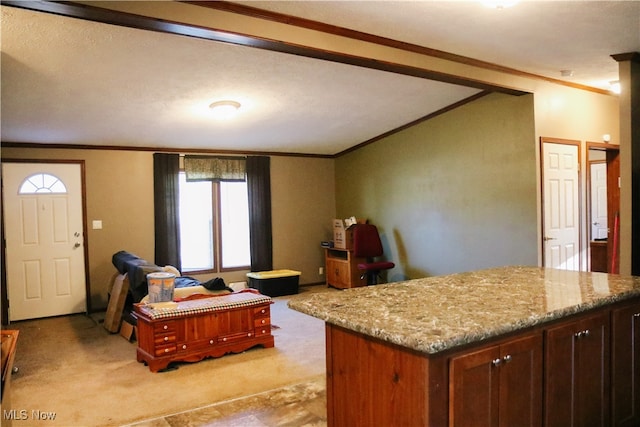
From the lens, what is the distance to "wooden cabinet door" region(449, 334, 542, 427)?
5.57 ft

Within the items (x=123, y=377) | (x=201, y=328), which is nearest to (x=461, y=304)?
(x=201, y=328)

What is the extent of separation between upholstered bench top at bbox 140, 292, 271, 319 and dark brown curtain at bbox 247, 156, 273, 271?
8.74 ft

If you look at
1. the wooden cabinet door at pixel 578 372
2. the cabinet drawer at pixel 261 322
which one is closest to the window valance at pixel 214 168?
the cabinet drawer at pixel 261 322

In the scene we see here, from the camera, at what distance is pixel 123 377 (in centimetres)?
370

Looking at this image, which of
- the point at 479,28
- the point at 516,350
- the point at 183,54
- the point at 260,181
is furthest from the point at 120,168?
the point at 516,350

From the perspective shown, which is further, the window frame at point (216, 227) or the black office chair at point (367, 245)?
the window frame at point (216, 227)

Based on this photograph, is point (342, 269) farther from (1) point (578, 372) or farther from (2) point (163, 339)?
(1) point (578, 372)

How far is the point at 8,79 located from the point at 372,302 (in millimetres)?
3634

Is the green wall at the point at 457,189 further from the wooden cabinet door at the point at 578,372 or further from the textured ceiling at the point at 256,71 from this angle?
the wooden cabinet door at the point at 578,372

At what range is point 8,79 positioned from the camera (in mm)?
3822

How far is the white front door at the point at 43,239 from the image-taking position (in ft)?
18.2

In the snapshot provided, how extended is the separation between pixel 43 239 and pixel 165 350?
298 cm

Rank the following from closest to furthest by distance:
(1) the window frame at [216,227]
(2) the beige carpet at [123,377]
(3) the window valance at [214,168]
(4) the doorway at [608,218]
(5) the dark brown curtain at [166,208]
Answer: (2) the beige carpet at [123,377] → (4) the doorway at [608,218] → (5) the dark brown curtain at [166,208] → (3) the window valance at [214,168] → (1) the window frame at [216,227]

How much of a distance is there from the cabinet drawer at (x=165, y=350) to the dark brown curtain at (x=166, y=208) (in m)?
2.71
